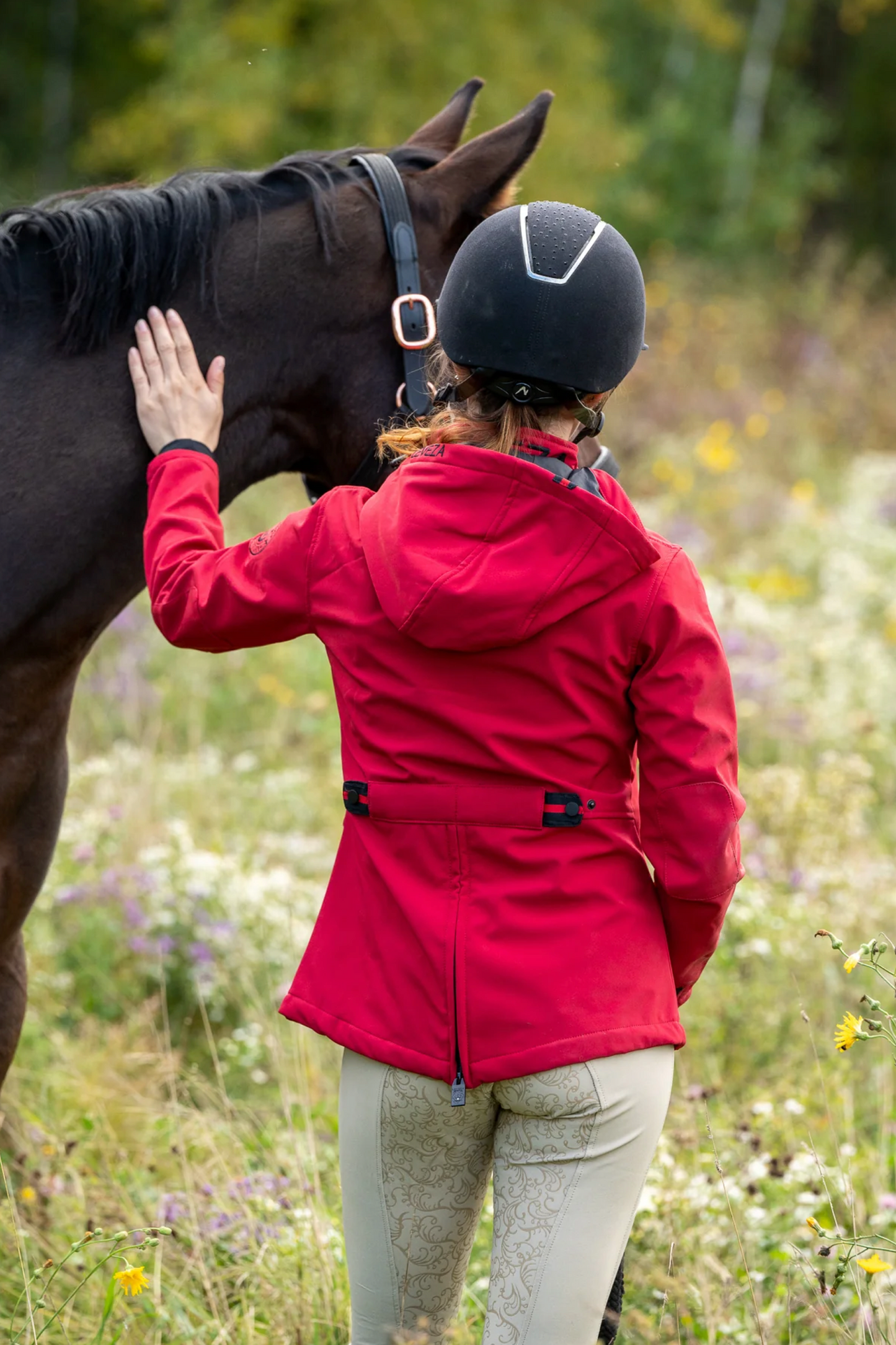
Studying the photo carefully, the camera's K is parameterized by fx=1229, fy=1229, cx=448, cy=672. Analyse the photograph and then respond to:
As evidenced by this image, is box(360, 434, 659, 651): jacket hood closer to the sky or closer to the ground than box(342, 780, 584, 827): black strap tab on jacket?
closer to the sky

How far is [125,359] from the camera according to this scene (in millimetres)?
1940

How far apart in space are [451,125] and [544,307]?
3.45ft

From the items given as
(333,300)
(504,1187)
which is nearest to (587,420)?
(333,300)

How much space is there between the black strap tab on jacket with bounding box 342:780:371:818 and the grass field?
0.14m

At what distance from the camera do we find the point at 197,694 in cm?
544

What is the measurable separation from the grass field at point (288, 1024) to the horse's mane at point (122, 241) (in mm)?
878

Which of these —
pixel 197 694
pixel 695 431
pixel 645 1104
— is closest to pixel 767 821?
pixel 197 694

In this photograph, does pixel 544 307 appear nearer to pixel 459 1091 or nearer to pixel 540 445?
pixel 540 445

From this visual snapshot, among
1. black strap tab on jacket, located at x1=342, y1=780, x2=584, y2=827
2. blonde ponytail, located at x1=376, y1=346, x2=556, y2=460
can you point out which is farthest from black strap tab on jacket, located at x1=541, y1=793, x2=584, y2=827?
blonde ponytail, located at x1=376, y1=346, x2=556, y2=460

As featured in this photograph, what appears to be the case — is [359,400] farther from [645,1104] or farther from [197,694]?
[197,694]

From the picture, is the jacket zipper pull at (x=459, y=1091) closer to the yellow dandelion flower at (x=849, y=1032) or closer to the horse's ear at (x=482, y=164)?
the yellow dandelion flower at (x=849, y=1032)

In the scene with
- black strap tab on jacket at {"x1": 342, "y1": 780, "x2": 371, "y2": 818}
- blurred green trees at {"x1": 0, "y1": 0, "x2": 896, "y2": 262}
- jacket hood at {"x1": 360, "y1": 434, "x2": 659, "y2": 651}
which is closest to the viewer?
jacket hood at {"x1": 360, "y1": 434, "x2": 659, "y2": 651}

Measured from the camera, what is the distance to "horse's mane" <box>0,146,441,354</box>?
1.92 m

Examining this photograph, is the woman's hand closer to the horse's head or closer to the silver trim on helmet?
the horse's head
